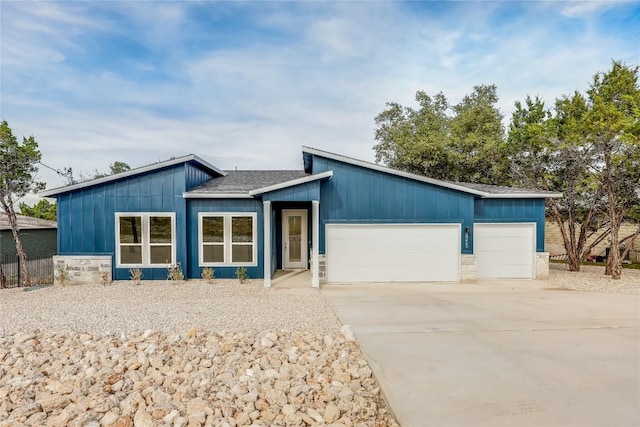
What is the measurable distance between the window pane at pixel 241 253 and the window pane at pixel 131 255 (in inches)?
107

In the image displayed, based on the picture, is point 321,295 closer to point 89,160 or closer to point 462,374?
point 462,374

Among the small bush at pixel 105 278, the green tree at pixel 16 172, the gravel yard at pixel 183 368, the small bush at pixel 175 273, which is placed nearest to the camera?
the gravel yard at pixel 183 368

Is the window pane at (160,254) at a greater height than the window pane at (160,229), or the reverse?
the window pane at (160,229)

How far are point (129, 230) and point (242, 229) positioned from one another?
3286 mm

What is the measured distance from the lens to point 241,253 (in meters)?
10.0

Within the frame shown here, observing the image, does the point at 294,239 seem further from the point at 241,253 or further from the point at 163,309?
the point at 163,309

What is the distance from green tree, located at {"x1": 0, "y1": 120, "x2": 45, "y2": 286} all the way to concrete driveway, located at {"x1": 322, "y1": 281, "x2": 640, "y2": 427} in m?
9.36

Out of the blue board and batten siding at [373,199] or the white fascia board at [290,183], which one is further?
the blue board and batten siding at [373,199]

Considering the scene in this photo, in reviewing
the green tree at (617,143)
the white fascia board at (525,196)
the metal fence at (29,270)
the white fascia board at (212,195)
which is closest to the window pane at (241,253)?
the white fascia board at (212,195)

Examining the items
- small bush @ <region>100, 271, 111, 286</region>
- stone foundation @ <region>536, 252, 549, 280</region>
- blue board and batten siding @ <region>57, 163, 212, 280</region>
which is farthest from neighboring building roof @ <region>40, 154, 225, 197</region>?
stone foundation @ <region>536, 252, 549, 280</region>

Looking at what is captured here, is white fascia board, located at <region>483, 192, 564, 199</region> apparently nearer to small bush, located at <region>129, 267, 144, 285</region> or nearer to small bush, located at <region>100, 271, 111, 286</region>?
small bush, located at <region>129, 267, 144, 285</region>

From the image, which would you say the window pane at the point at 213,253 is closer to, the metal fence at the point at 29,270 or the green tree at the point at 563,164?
the metal fence at the point at 29,270

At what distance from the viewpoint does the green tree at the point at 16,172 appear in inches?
367

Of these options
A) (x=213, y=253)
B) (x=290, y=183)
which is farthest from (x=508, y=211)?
(x=213, y=253)
